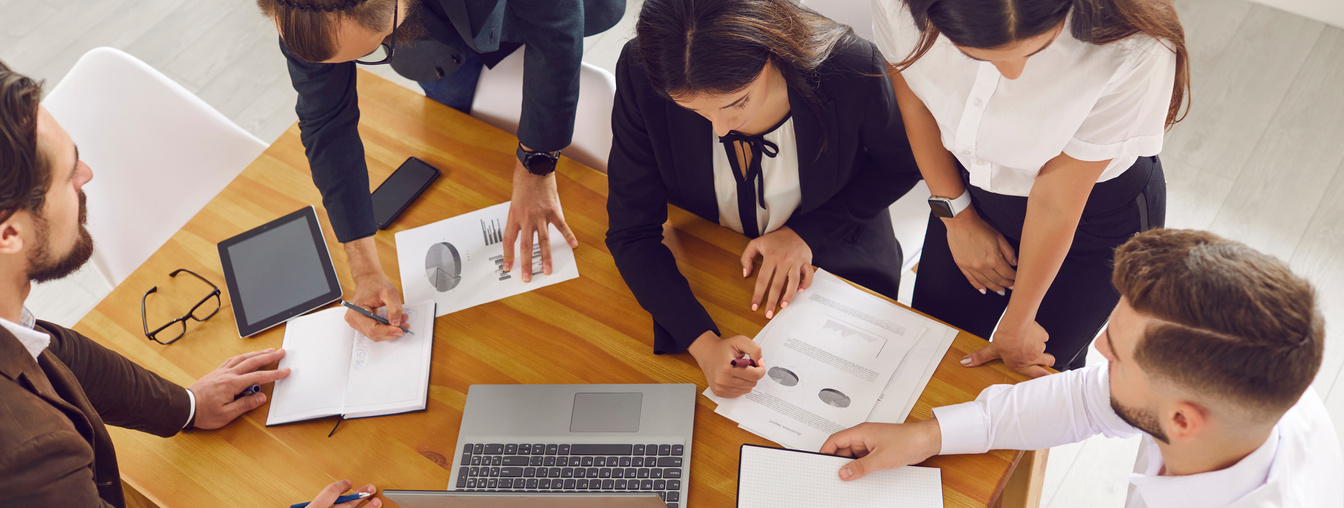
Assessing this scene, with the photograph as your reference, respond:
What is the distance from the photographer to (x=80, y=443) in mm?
1189

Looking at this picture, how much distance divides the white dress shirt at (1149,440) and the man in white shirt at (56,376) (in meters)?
1.02

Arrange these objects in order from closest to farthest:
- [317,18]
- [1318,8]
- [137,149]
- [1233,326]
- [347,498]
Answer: [1233,326]
[317,18]
[347,498]
[137,149]
[1318,8]

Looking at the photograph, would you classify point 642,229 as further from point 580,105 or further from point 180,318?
point 180,318

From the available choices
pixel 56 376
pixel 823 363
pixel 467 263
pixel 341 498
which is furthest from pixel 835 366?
pixel 56 376

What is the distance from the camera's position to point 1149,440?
1.36 m

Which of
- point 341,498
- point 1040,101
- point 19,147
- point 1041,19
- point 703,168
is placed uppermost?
point 1041,19

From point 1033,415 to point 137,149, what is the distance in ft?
6.56

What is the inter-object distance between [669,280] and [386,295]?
1.84 feet

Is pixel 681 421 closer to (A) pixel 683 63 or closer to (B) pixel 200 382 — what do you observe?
(A) pixel 683 63

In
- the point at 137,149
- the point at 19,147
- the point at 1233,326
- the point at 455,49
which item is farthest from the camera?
the point at 137,149

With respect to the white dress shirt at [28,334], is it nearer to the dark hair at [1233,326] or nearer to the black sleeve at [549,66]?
the black sleeve at [549,66]

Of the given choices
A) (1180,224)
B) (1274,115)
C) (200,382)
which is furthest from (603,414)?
(1274,115)

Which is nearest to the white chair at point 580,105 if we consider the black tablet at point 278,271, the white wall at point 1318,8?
the black tablet at point 278,271

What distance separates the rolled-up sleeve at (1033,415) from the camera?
4.26 ft
